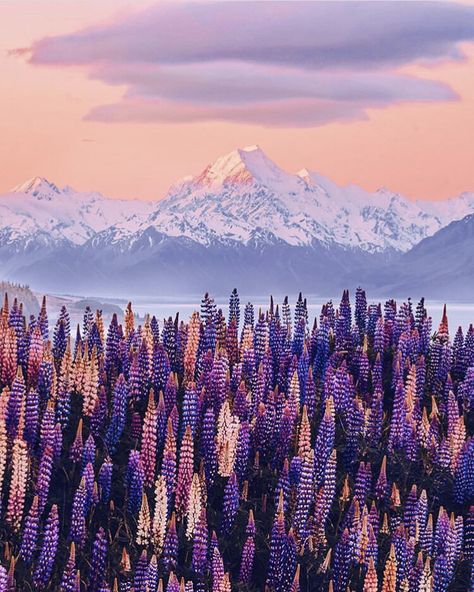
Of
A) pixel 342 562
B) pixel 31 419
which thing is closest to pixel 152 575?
pixel 342 562

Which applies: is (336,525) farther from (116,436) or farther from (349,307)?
(349,307)

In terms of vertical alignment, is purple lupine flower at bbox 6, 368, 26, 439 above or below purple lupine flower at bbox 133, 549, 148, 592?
above

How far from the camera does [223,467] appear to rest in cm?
2762

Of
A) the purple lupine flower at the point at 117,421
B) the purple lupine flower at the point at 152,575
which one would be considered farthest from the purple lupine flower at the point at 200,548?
the purple lupine flower at the point at 117,421

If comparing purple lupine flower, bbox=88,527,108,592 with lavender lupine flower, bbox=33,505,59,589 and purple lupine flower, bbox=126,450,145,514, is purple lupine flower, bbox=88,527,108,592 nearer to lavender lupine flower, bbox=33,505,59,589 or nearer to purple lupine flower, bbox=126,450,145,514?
lavender lupine flower, bbox=33,505,59,589

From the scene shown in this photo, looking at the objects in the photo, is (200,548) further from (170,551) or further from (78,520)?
(78,520)

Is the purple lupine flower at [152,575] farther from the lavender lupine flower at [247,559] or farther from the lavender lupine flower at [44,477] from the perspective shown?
the lavender lupine flower at [44,477]

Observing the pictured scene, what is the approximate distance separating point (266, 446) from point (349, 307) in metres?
11.1

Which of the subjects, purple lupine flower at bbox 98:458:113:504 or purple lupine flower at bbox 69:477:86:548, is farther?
purple lupine flower at bbox 98:458:113:504

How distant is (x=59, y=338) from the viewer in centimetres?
3647

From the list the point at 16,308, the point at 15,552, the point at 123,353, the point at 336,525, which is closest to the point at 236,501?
the point at 336,525

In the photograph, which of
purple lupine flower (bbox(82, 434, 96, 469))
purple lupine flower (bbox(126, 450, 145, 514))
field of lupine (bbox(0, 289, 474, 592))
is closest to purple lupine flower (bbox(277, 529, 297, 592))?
field of lupine (bbox(0, 289, 474, 592))

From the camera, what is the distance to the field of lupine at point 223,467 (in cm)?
2428

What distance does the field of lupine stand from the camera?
79.7ft
